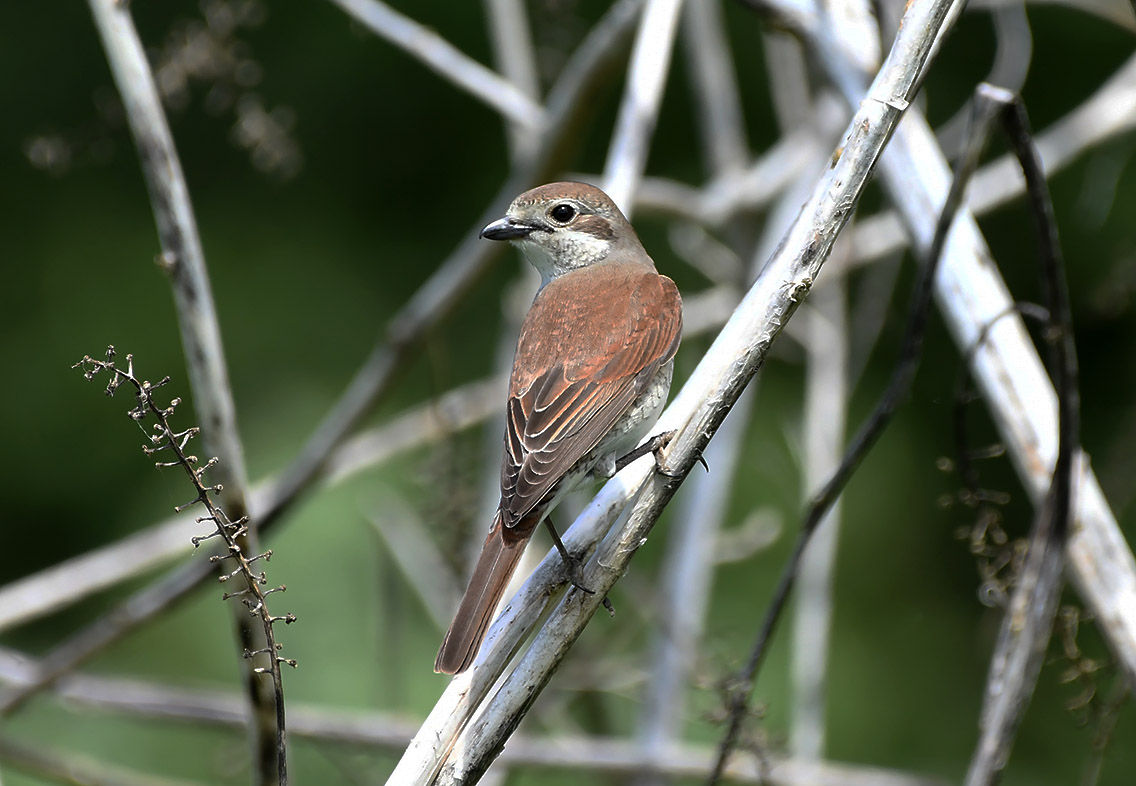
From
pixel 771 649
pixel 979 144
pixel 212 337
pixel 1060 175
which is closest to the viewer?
pixel 979 144

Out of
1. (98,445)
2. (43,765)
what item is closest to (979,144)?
(43,765)

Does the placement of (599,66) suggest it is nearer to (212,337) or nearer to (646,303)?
(646,303)

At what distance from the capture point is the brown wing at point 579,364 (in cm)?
230

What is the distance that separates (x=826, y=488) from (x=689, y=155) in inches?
173

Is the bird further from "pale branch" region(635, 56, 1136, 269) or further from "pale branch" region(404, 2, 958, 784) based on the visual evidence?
"pale branch" region(635, 56, 1136, 269)

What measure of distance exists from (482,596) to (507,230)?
119 centimetres

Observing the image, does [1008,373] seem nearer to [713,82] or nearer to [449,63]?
[449,63]

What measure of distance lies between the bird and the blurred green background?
125 centimetres

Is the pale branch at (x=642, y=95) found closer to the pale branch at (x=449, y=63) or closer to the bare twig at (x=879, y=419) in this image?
the pale branch at (x=449, y=63)

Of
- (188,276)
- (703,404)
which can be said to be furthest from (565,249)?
(703,404)

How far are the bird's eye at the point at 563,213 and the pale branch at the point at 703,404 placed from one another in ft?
4.18

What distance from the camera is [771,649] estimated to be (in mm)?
4855

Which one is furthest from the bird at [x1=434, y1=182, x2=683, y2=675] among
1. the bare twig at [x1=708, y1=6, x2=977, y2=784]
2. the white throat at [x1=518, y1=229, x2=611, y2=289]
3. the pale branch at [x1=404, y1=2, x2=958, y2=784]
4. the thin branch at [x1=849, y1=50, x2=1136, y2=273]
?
the thin branch at [x1=849, y1=50, x2=1136, y2=273]

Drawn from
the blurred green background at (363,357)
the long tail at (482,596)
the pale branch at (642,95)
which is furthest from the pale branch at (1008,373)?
the blurred green background at (363,357)
